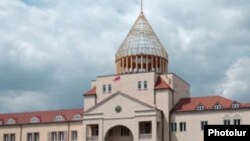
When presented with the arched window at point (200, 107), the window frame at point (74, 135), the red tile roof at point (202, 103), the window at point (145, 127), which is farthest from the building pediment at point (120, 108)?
the window frame at point (74, 135)

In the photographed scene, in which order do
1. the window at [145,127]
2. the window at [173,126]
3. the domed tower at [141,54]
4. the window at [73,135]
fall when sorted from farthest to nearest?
the window at [73,135] < the domed tower at [141,54] < the window at [145,127] < the window at [173,126]

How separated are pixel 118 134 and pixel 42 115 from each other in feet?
53.2

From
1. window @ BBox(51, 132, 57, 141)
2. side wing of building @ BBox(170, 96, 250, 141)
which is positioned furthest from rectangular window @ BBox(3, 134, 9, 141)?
side wing of building @ BBox(170, 96, 250, 141)

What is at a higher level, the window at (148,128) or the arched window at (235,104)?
the arched window at (235,104)

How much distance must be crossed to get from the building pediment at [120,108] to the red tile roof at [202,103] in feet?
15.3

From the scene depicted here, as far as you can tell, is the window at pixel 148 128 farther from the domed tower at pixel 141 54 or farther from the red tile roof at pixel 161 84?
the domed tower at pixel 141 54

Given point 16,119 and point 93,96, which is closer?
point 93,96

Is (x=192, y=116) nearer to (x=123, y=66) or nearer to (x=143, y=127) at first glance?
(x=143, y=127)

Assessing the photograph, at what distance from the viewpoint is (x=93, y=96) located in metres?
64.7

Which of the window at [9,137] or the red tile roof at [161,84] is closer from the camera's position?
the red tile roof at [161,84]

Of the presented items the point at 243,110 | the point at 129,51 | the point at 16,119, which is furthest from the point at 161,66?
→ the point at 16,119

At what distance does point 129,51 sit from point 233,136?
190ft

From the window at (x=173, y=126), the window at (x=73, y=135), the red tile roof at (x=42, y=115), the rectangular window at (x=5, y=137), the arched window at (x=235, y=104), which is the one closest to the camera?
the arched window at (x=235, y=104)

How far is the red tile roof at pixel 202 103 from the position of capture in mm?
58156
